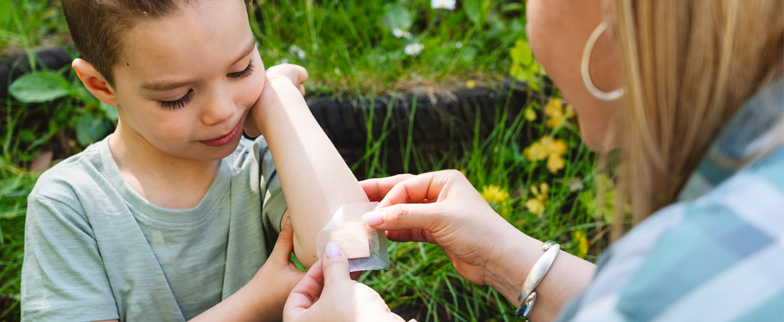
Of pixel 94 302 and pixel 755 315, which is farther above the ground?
pixel 755 315

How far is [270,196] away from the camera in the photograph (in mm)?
1311

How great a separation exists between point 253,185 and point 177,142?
9.9 inches

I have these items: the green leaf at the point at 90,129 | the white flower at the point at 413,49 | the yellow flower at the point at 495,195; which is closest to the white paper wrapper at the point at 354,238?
the yellow flower at the point at 495,195

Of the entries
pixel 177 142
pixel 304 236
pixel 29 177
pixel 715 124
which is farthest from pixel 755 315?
pixel 29 177

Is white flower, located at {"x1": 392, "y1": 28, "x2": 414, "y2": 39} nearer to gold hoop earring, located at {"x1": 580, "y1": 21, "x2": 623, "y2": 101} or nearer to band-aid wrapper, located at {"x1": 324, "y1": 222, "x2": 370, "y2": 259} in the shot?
band-aid wrapper, located at {"x1": 324, "y1": 222, "x2": 370, "y2": 259}

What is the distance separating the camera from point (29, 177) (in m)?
2.01

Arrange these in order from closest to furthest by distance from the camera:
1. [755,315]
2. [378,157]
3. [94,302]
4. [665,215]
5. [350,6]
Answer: [755,315]
[665,215]
[94,302]
[378,157]
[350,6]

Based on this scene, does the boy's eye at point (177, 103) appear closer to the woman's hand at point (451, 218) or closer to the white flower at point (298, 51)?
the woman's hand at point (451, 218)

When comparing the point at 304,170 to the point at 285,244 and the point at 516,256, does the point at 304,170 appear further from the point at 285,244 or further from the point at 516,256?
the point at 516,256

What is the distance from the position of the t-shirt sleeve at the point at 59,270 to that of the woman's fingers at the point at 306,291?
40 cm

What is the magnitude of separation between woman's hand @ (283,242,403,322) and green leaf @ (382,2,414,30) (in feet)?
5.46

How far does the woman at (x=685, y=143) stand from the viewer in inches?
22.5

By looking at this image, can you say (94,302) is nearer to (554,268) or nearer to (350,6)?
(554,268)

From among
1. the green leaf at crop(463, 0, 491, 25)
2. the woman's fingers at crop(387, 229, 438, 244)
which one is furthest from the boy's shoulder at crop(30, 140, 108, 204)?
the green leaf at crop(463, 0, 491, 25)
